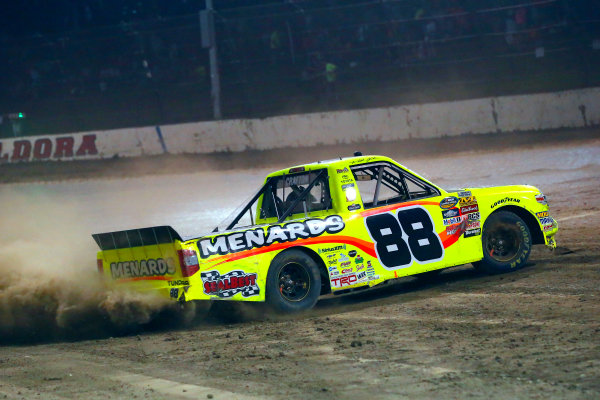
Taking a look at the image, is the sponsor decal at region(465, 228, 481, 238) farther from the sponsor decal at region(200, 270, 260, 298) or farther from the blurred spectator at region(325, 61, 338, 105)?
the blurred spectator at region(325, 61, 338, 105)

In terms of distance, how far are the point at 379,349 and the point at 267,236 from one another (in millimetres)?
2149

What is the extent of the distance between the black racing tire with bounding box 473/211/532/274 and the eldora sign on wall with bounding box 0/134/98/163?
19.4 meters

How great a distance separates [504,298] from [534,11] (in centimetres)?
2339

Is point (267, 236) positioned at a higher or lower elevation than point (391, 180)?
lower

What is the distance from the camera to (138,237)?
26.6 ft

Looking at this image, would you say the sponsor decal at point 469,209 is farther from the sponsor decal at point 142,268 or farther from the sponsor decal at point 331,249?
the sponsor decal at point 142,268

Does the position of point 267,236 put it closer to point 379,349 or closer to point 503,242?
point 379,349

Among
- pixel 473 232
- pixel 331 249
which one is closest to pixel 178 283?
pixel 331 249

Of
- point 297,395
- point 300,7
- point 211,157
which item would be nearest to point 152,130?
point 211,157

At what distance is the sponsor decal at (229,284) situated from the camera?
25.6ft

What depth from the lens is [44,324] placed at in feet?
28.3

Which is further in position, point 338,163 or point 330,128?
point 330,128

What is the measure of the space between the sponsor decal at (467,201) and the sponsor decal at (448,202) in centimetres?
7

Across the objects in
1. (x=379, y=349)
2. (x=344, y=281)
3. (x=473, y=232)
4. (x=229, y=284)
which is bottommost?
(x=379, y=349)
